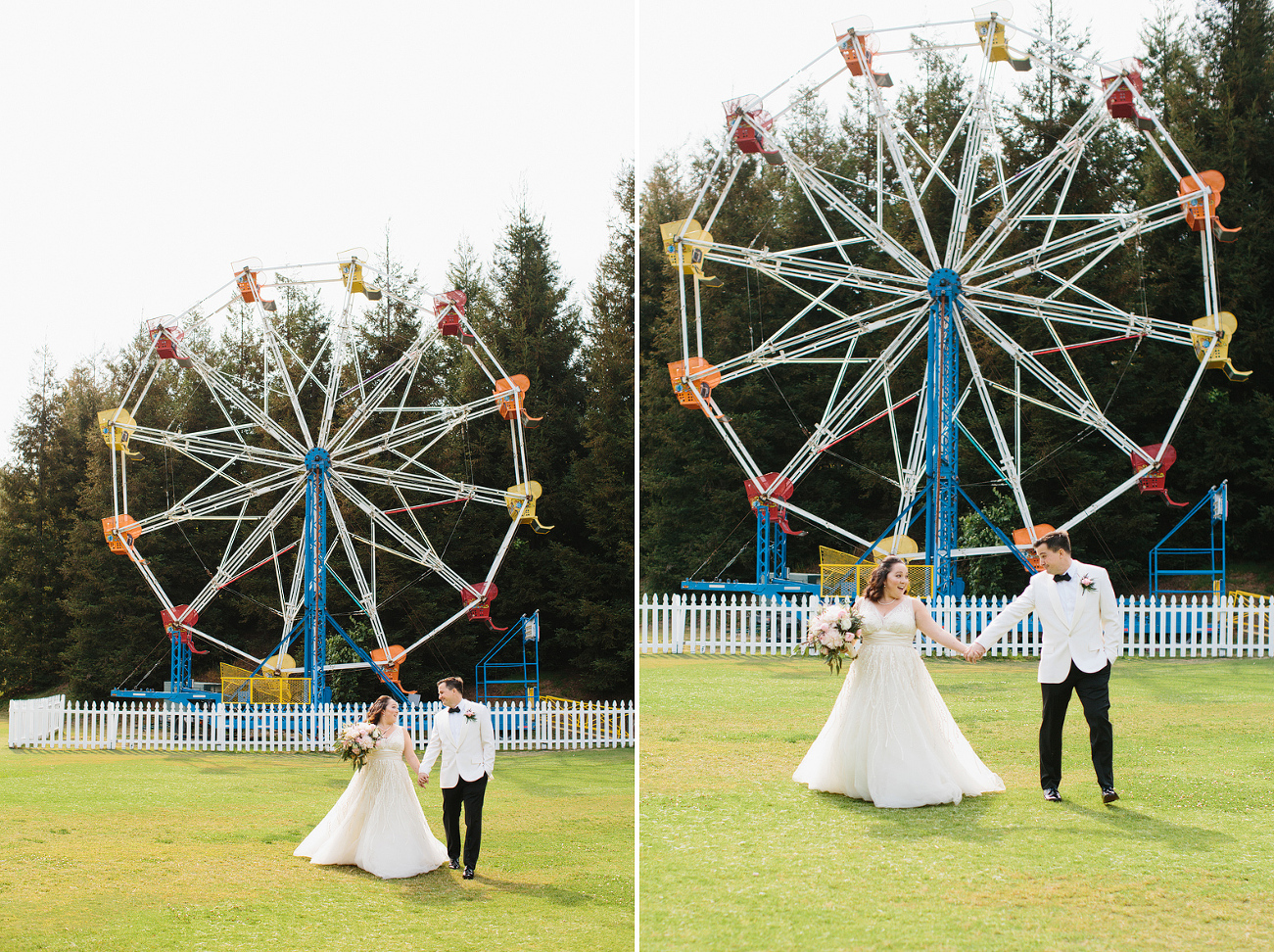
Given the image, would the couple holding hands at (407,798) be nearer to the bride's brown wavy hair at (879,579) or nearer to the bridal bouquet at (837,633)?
the bridal bouquet at (837,633)

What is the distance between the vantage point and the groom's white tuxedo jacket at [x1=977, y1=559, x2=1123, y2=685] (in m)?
4.29

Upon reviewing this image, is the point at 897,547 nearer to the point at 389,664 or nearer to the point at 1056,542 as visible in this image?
the point at 389,664

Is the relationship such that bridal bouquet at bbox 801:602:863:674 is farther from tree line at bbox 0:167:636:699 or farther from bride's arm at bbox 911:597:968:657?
tree line at bbox 0:167:636:699

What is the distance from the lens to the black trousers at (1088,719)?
4.26 m

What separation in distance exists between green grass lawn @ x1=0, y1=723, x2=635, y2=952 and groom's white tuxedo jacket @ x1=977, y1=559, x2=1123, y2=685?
7.90 ft

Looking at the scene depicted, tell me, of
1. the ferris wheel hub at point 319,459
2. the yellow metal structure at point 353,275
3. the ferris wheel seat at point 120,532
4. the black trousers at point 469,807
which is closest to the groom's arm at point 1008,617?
the black trousers at point 469,807

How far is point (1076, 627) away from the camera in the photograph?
14.2ft

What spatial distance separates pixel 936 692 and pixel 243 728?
1072 centimetres

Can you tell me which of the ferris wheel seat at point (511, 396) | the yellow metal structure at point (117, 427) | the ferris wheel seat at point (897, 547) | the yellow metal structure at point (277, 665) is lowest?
the yellow metal structure at point (277, 665)

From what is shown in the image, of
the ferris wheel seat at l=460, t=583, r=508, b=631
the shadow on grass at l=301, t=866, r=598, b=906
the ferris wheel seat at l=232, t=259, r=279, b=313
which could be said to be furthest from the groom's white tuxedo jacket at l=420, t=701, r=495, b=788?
the ferris wheel seat at l=232, t=259, r=279, b=313

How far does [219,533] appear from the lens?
20.5m

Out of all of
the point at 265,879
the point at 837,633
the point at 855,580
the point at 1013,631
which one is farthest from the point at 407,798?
the point at 855,580

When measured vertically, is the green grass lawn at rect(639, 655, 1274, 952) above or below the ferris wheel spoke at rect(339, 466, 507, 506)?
below

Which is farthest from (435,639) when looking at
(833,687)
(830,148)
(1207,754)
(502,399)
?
(1207,754)
